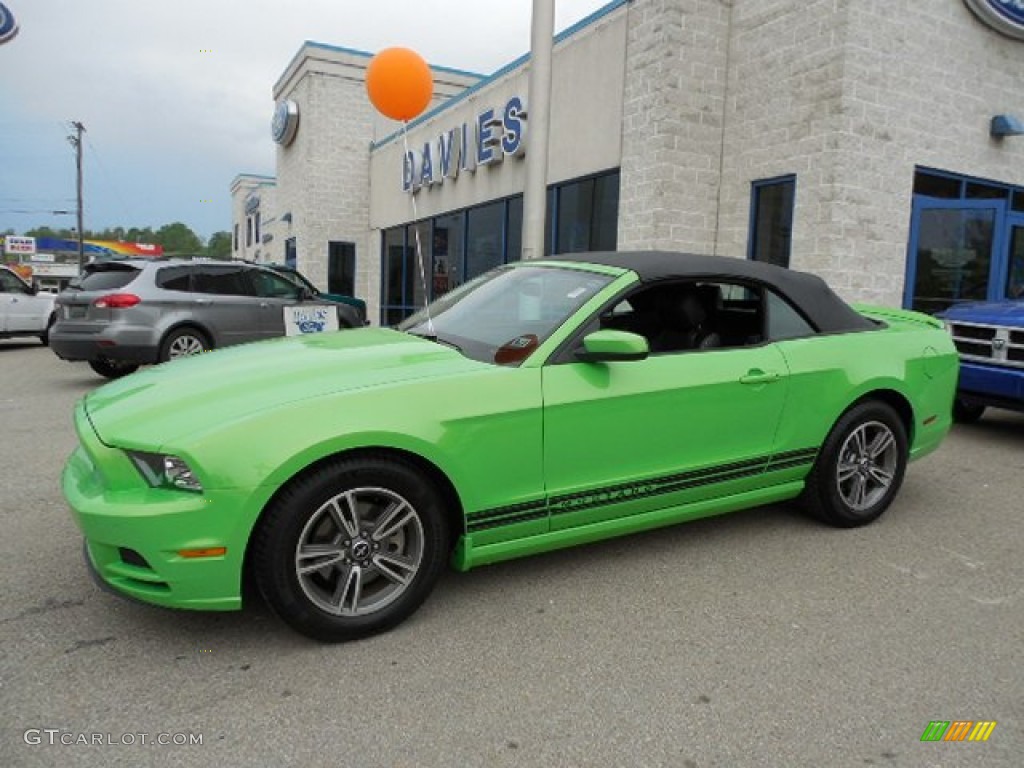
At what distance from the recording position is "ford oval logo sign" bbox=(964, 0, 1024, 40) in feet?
30.7

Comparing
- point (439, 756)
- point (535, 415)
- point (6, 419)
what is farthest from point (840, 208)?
point (6, 419)

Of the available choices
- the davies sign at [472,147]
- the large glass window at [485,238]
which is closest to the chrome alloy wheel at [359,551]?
the davies sign at [472,147]

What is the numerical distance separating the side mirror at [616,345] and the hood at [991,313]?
16.0ft

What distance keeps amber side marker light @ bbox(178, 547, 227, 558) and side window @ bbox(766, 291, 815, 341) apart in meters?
2.86

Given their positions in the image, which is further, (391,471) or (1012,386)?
(1012,386)

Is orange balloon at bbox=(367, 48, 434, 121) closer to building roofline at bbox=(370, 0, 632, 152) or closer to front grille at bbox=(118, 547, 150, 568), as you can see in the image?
building roofline at bbox=(370, 0, 632, 152)

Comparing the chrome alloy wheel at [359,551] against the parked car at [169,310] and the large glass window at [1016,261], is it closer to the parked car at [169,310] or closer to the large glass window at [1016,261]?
the parked car at [169,310]

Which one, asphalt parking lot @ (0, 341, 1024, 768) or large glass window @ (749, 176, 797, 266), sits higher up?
large glass window @ (749, 176, 797, 266)

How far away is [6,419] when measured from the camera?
7.06 meters

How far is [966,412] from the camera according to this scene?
7461 millimetres

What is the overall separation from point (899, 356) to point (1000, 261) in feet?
24.0

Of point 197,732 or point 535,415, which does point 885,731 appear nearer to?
point 535,415

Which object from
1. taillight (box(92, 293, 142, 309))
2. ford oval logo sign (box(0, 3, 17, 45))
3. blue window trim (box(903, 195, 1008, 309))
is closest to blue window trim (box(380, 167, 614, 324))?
taillight (box(92, 293, 142, 309))

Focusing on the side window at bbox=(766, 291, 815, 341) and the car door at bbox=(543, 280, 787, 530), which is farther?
the side window at bbox=(766, 291, 815, 341)
